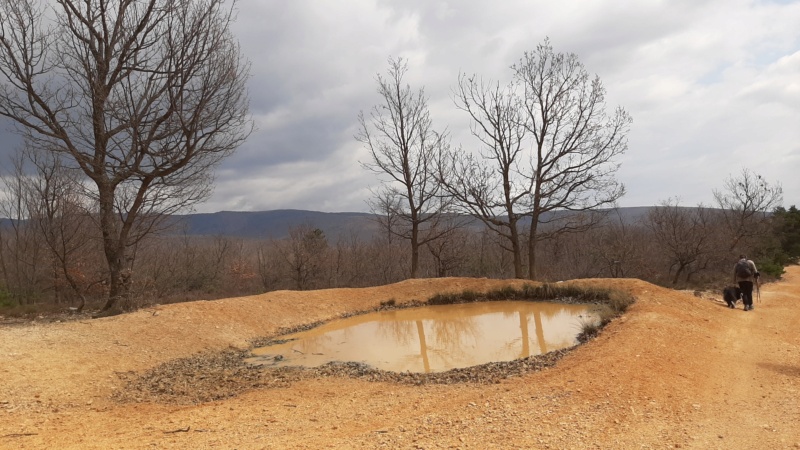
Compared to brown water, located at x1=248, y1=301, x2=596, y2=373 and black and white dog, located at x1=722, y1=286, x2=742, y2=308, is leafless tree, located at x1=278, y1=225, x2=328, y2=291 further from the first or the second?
black and white dog, located at x1=722, y1=286, x2=742, y2=308

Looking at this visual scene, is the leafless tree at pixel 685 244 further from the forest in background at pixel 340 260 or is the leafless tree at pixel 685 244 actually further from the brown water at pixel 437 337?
the brown water at pixel 437 337

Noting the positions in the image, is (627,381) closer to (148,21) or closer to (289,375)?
(289,375)

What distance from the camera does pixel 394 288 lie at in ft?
69.7

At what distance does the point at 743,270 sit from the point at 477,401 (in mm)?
10604

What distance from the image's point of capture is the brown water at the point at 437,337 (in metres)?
11.3

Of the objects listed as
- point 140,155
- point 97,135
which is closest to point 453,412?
point 140,155

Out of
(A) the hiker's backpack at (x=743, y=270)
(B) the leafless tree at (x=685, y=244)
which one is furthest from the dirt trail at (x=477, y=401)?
(B) the leafless tree at (x=685, y=244)

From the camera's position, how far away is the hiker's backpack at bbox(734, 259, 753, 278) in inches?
516

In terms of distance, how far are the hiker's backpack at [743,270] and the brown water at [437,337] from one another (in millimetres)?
3994

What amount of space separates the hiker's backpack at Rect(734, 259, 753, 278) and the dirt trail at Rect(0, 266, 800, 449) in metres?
1.49

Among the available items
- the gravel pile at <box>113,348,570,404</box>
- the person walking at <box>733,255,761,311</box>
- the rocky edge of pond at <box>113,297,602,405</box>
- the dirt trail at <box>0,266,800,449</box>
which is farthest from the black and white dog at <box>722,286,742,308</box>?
the gravel pile at <box>113,348,570,404</box>

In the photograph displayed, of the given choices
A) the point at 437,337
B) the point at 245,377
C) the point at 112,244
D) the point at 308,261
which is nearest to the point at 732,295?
the point at 437,337

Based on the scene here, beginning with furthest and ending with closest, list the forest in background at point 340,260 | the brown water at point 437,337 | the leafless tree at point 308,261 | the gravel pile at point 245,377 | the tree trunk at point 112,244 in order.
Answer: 1. the leafless tree at point 308,261
2. the forest in background at point 340,260
3. the tree trunk at point 112,244
4. the brown water at point 437,337
5. the gravel pile at point 245,377

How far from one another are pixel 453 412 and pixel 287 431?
2.10 metres
